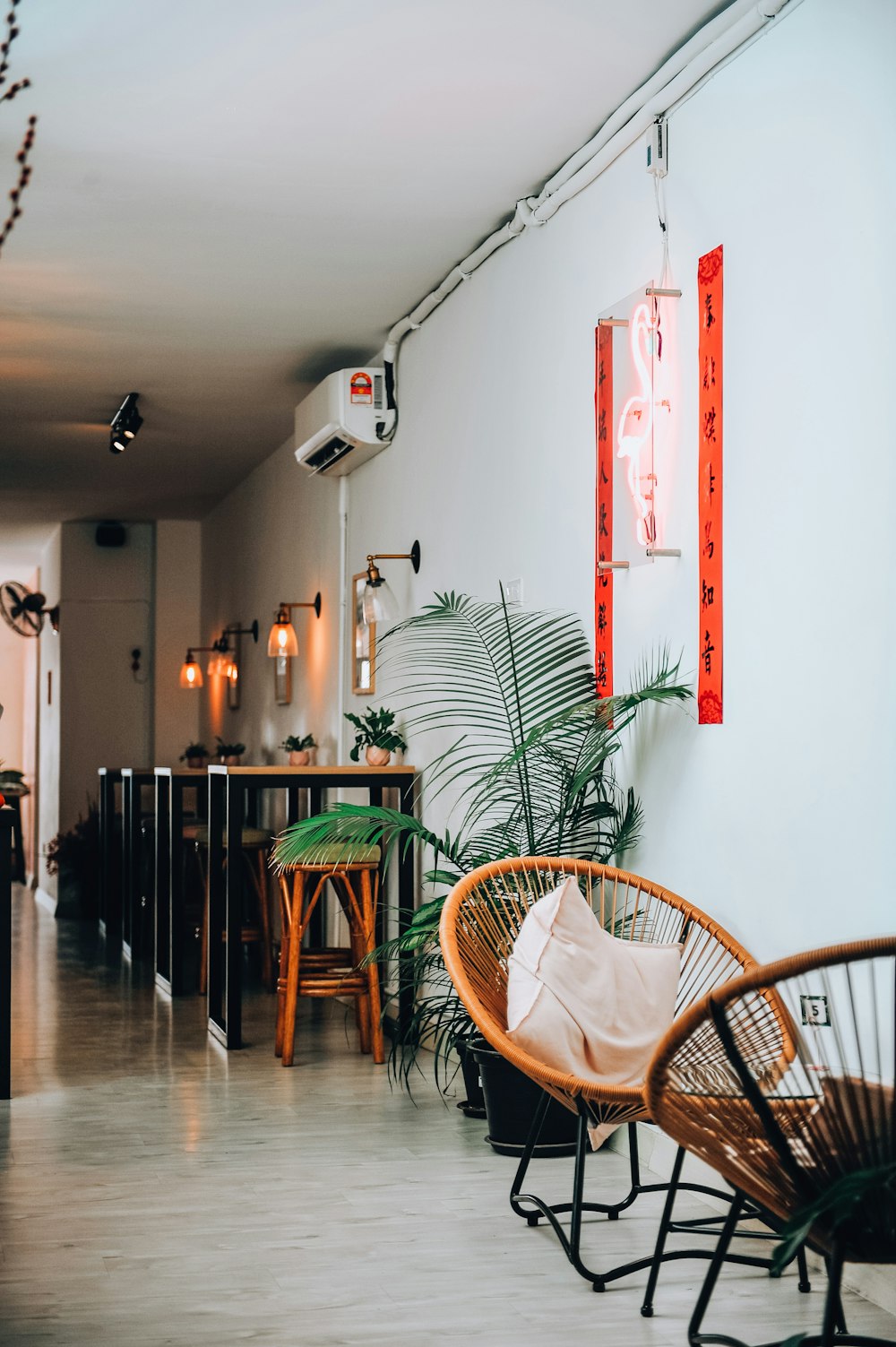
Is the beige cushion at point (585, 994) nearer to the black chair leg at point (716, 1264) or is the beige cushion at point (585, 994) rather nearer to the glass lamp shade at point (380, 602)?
the black chair leg at point (716, 1264)

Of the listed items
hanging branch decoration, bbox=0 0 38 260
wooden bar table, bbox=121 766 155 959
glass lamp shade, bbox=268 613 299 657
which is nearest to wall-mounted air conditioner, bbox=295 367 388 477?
glass lamp shade, bbox=268 613 299 657

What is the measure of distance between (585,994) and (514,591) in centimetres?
185

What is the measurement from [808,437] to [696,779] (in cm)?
87

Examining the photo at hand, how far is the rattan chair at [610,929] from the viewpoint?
2566mm

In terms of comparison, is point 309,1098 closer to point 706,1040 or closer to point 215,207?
point 706,1040

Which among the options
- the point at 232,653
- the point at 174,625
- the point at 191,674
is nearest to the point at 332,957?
the point at 232,653

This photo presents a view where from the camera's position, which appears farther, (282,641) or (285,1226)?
(282,641)

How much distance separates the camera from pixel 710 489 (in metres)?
3.16

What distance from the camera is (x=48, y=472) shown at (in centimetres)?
870

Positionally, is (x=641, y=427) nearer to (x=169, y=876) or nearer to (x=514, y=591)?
(x=514, y=591)

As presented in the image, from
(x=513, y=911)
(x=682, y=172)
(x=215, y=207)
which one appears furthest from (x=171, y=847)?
(x=682, y=172)

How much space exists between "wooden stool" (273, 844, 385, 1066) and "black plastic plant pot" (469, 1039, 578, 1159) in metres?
1.17

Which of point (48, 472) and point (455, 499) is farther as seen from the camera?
point (48, 472)

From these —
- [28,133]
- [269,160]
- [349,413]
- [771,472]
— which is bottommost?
[771,472]
